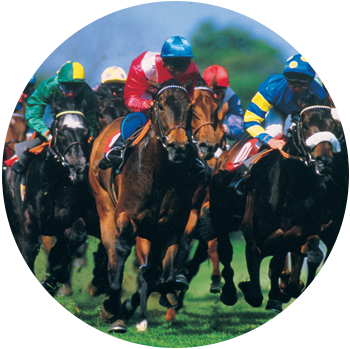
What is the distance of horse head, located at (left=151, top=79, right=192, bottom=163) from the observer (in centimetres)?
464

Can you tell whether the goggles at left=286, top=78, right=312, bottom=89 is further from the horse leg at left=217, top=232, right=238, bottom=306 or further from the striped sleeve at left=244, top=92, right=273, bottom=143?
the horse leg at left=217, top=232, right=238, bottom=306

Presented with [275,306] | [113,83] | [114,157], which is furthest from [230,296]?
[113,83]

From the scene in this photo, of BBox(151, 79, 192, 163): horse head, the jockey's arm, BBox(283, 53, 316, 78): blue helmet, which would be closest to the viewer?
BBox(151, 79, 192, 163): horse head

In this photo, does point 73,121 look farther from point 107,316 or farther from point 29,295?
point 107,316

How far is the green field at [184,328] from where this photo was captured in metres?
5.26

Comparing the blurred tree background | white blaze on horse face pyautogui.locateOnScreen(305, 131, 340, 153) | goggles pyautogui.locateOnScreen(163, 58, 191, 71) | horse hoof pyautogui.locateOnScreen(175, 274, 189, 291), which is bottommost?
horse hoof pyautogui.locateOnScreen(175, 274, 189, 291)

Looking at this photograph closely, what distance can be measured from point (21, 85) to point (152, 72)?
4.37 m

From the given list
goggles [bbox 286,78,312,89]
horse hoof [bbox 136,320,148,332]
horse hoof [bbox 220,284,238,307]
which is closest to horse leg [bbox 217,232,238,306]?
horse hoof [bbox 220,284,238,307]

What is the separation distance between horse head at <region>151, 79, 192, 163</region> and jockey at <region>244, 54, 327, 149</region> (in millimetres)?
1113

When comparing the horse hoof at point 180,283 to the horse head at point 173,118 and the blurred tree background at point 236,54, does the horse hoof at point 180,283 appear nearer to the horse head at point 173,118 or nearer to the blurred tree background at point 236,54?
the horse head at point 173,118

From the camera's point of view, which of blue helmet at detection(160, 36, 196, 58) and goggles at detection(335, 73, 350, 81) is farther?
goggles at detection(335, 73, 350, 81)

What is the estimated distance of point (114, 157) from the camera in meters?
5.57

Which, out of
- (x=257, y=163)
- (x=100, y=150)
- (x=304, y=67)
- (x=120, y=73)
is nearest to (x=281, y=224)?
(x=257, y=163)

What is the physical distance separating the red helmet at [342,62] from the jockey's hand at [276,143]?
1.71 metres
